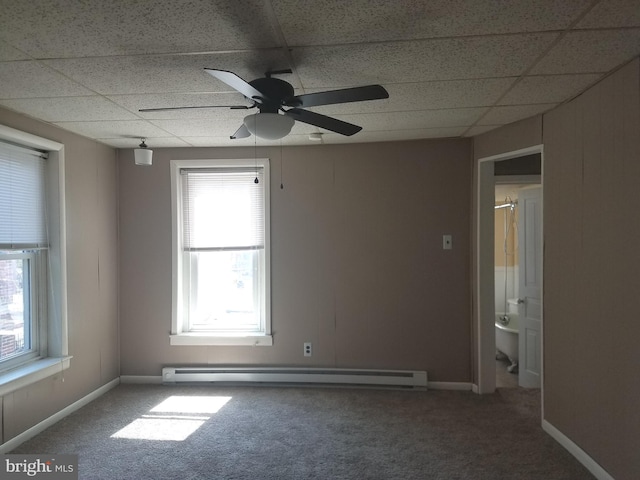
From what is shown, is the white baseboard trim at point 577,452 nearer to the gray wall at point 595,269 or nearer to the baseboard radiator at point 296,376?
the gray wall at point 595,269

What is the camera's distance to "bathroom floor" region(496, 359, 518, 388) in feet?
12.6

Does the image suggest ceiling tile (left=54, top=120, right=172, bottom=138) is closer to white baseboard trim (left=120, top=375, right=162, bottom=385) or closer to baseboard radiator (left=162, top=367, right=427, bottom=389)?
baseboard radiator (left=162, top=367, right=427, bottom=389)

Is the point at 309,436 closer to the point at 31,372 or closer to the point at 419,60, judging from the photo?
the point at 31,372

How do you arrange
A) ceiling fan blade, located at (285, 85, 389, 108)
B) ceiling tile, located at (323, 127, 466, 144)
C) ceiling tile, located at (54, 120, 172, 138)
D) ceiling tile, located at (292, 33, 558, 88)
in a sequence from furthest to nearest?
1. ceiling tile, located at (323, 127, 466, 144)
2. ceiling tile, located at (54, 120, 172, 138)
3. ceiling tile, located at (292, 33, 558, 88)
4. ceiling fan blade, located at (285, 85, 389, 108)

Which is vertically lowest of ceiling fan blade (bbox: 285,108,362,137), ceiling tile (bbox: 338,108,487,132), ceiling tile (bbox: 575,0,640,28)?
ceiling fan blade (bbox: 285,108,362,137)

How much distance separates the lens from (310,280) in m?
3.75

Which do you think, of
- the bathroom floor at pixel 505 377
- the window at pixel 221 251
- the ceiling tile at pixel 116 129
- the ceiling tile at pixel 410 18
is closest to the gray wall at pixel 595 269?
the ceiling tile at pixel 410 18

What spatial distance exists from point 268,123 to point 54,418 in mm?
2958

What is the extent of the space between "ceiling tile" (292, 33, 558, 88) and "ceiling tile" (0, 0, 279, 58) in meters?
0.32

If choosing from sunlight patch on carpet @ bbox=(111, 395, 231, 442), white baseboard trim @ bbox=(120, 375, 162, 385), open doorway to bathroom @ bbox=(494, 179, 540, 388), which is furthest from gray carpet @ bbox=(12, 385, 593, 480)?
open doorway to bathroom @ bbox=(494, 179, 540, 388)

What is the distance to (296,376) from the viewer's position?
12.0 ft

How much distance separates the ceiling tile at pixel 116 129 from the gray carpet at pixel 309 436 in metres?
2.39

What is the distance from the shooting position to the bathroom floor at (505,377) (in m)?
3.85

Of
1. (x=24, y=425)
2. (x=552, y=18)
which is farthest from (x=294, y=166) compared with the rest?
(x=24, y=425)
